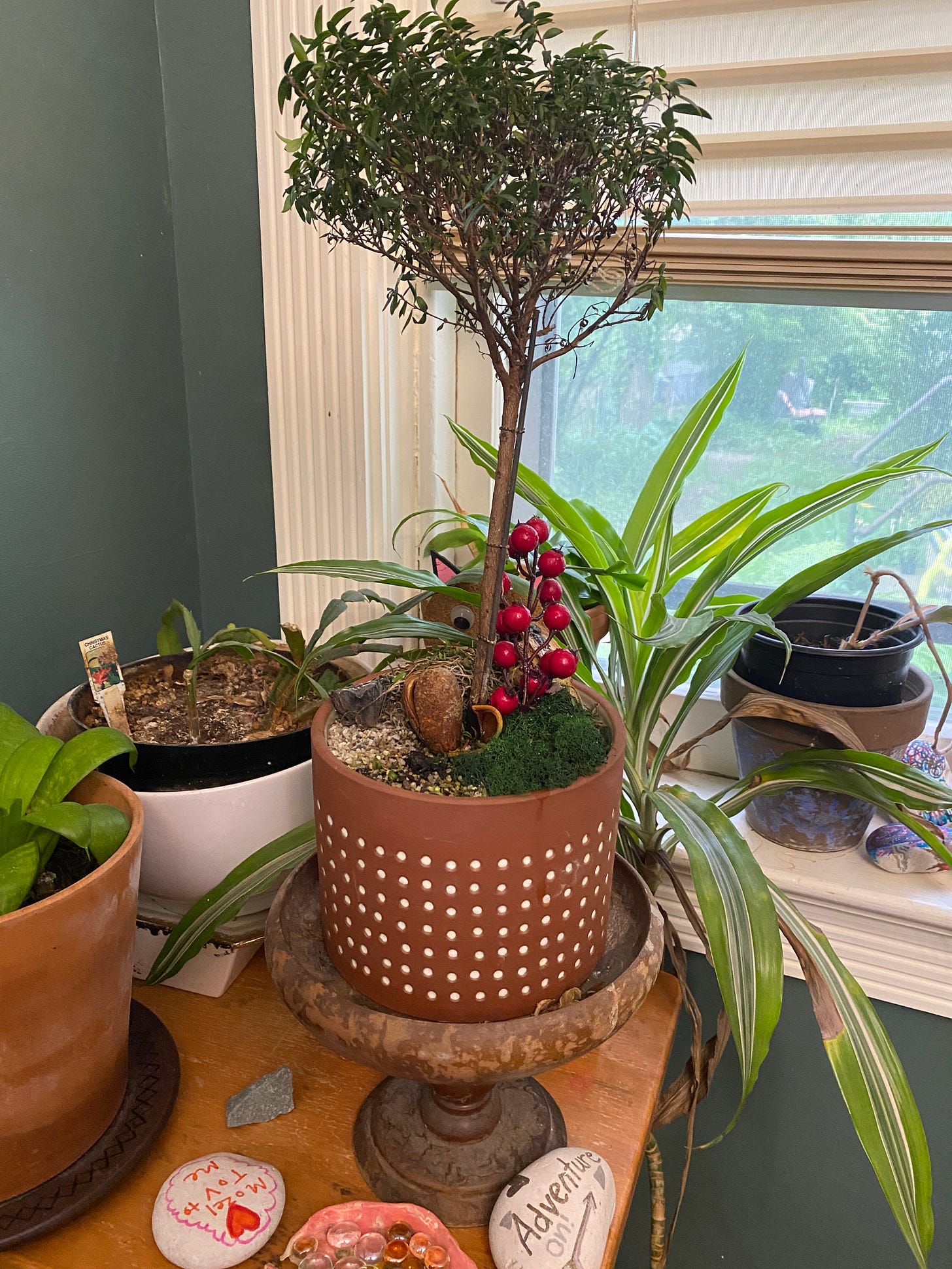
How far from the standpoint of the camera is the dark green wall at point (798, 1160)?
101cm

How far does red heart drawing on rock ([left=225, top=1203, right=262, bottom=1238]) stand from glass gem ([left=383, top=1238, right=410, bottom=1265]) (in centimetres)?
Result: 9

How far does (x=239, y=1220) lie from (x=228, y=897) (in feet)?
0.75

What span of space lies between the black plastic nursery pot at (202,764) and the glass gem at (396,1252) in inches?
14.5

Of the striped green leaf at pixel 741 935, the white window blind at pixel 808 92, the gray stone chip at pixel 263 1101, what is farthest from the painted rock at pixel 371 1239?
the white window blind at pixel 808 92

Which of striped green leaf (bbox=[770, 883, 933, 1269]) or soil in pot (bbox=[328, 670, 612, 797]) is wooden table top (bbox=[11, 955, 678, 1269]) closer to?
striped green leaf (bbox=[770, 883, 933, 1269])

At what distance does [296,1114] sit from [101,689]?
0.40 meters

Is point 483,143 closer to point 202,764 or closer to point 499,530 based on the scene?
point 499,530

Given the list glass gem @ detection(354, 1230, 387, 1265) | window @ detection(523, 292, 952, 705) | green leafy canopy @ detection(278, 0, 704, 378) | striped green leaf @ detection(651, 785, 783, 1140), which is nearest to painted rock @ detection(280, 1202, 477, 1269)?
glass gem @ detection(354, 1230, 387, 1265)

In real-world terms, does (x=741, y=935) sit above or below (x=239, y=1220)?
above

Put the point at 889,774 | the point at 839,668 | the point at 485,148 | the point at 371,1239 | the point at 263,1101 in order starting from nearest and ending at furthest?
1. the point at 485,148
2. the point at 371,1239
3. the point at 263,1101
4. the point at 889,774
5. the point at 839,668

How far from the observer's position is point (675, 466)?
3.07ft

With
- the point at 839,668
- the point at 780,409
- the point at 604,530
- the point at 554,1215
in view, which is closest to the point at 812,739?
the point at 839,668

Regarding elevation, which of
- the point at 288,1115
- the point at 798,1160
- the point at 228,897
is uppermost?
the point at 228,897

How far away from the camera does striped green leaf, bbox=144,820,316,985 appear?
75 centimetres
